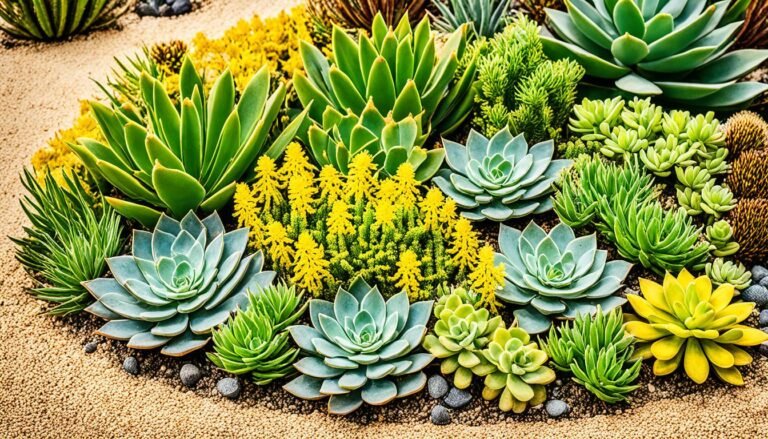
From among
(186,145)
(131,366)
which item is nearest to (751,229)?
(186,145)

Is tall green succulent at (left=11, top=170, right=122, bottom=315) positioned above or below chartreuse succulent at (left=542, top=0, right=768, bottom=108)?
below

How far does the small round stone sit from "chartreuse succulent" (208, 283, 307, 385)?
0.98 meters

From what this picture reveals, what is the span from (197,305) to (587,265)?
1589mm

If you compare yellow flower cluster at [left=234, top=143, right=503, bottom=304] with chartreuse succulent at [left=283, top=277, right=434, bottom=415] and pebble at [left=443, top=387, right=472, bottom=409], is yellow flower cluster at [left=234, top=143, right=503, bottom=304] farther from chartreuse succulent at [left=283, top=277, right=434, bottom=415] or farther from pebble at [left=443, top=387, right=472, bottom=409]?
pebble at [left=443, top=387, right=472, bottom=409]

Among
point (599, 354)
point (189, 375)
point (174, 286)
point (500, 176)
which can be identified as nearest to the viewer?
point (599, 354)

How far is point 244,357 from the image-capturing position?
9.36 ft

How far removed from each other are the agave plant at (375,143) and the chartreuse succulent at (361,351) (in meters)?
0.68

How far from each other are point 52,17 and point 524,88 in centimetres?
338

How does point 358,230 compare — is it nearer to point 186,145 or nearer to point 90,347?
point 186,145

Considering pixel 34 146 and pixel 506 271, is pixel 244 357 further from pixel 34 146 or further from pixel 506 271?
pixel 34 146

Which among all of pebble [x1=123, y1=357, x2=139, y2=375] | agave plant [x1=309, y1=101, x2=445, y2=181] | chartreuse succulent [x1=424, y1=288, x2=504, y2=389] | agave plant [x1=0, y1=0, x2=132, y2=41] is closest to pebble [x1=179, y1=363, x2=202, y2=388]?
pebble [x1=123, y1=357, x2=139, y2=375]

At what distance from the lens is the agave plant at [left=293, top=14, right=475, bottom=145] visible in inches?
144

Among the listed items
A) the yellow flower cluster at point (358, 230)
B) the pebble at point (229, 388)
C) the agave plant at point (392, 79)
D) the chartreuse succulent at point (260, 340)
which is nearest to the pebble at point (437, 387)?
the yellow flower cluster at point (358, 230)

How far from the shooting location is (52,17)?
5.15 m
